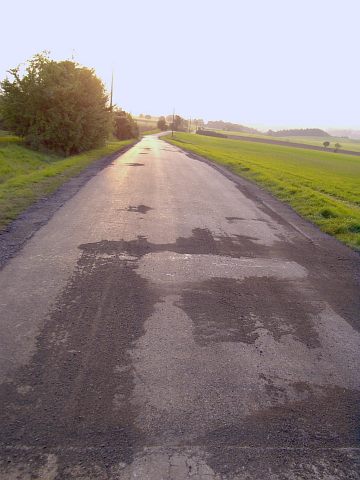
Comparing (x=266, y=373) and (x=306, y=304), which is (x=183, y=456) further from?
(x=306, y=304)

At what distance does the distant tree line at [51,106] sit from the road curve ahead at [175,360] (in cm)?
1956

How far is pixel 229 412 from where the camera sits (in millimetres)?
3416

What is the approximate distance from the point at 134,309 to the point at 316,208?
29.6ft

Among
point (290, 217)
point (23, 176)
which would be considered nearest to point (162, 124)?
point (23, 176)

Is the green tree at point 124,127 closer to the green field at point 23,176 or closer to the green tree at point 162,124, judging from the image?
the green field at point 23,176

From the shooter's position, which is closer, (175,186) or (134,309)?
(134,309)

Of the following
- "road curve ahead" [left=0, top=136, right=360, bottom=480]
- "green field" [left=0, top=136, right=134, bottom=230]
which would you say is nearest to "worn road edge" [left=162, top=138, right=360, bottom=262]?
"road curve ahead" [left=0, top=136, right=360, bottom=480]

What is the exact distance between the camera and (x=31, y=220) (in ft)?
28.8

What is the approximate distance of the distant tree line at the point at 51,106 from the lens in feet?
83.5

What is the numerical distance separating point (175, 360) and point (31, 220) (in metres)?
Result: 5.85

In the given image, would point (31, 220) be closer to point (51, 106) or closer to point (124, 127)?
point (51, 106)

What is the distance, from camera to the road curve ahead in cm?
296

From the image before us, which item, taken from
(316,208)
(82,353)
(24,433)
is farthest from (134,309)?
(316,208)

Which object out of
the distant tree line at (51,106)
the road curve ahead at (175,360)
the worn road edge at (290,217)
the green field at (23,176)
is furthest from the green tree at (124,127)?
the road curve ahead at (175,360)
